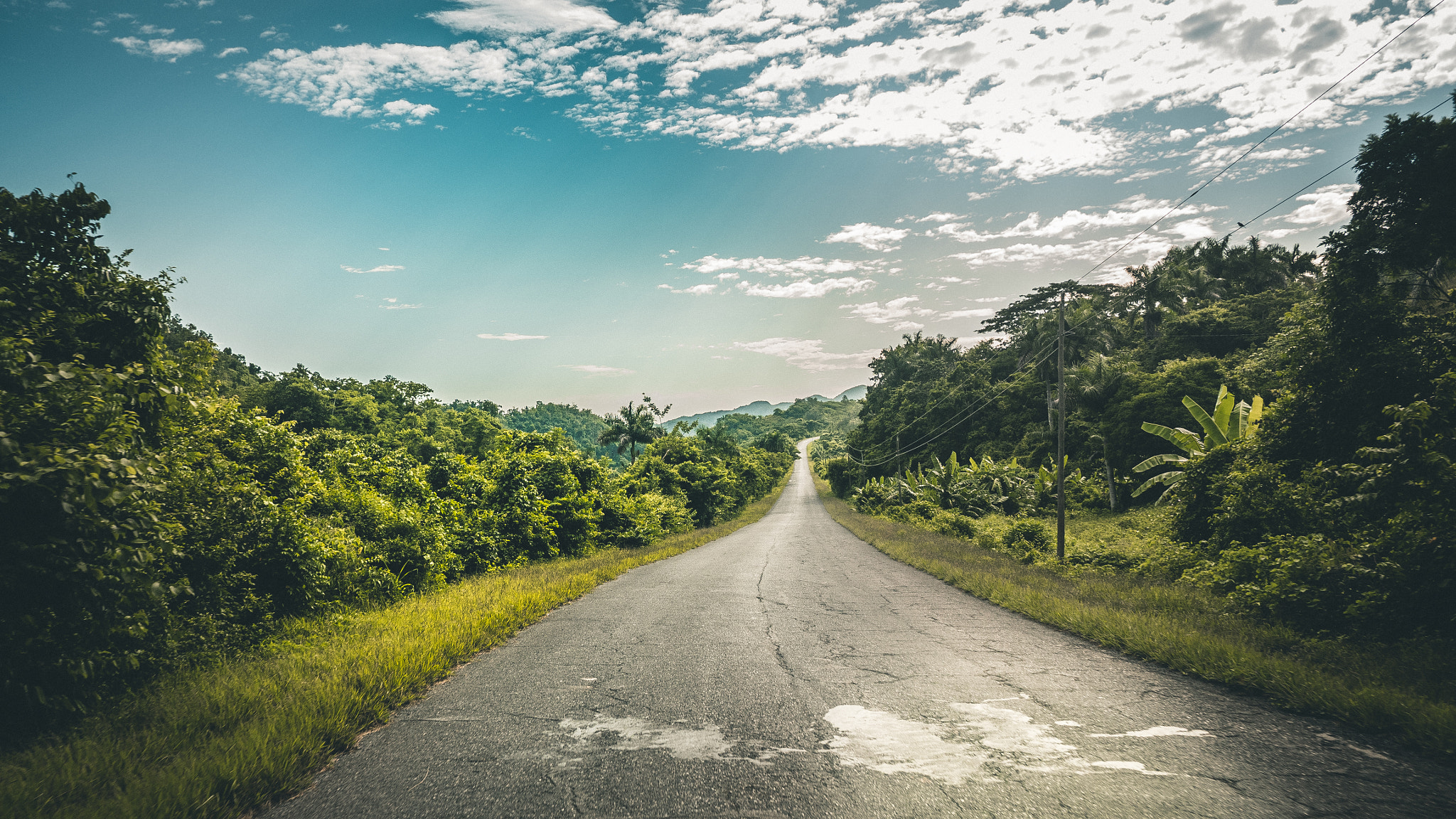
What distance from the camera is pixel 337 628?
6.82 meters

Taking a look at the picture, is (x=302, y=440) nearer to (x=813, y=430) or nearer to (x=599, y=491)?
(x=599, y=491)

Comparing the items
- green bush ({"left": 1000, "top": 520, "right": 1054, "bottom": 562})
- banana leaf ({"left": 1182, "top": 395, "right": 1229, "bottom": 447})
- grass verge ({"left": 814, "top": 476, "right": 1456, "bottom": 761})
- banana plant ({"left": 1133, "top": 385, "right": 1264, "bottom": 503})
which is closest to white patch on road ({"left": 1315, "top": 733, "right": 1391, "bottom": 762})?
grass verge ({"left": 814, "top": 476, "right": 1456, "bottom": 761})

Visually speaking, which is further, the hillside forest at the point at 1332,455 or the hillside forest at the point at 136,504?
the hillside forest at the point at 1332,455

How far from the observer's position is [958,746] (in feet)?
12.8

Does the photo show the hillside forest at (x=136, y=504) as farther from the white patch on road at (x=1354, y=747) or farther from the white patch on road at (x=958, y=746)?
the white patch on road at (x=1354, y=747)

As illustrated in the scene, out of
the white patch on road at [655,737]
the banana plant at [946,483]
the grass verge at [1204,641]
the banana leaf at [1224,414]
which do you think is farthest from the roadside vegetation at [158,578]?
the banana plant at [946,483]

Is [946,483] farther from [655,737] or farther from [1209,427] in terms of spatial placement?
[655,737]

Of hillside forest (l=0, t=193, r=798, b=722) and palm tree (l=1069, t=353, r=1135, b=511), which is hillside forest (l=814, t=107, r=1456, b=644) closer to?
palm tree (l=1069, t=353, r=1135, b=511)

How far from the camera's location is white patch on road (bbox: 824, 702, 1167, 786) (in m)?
3.59

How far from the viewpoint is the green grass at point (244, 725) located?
3.12 m

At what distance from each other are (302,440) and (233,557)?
3.57 meters

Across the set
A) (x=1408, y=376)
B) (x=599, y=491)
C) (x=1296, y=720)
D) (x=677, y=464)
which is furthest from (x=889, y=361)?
(x=1296, y=720)

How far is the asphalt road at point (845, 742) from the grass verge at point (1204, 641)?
28 centimetres

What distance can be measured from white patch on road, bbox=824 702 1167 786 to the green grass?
349cm
